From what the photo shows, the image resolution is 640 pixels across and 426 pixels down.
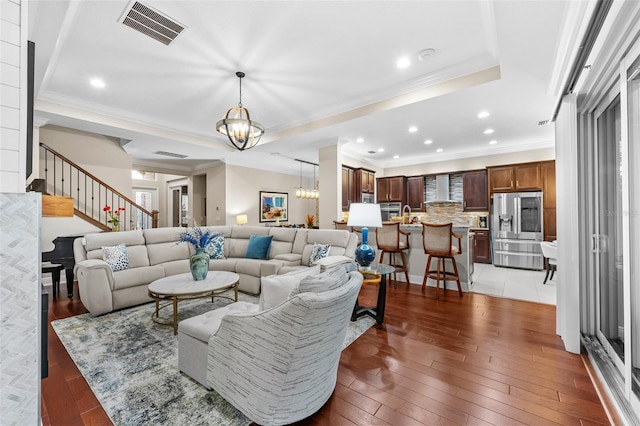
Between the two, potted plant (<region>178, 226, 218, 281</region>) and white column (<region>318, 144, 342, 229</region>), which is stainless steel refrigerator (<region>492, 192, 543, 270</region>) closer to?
white column (<region>318, 144, 342, 229</region>)

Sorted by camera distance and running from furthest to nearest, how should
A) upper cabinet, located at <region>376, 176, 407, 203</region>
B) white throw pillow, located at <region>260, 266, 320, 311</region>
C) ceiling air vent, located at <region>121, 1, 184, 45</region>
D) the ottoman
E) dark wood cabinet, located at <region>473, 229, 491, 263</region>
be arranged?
Result: 1. upper cabinet, located at <region>376, 176, 407, 203</region>
2. dark wood cabinet, located at <region>473, 229, 491, 263</region>
3. ceiling air vent, located at <region>121, 1, 184, 45</region>
4. the ottoman
5. white throw pillow, located at <region>260, 266, 320, 311</region>

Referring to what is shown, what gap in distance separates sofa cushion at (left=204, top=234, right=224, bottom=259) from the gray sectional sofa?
131mm

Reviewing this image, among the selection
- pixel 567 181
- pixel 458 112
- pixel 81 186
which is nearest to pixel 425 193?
pixel 458 112

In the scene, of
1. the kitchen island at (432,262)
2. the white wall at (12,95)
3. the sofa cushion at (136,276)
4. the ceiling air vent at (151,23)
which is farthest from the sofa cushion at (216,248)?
the white wall at (12,95)

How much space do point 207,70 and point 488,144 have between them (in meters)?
5.81

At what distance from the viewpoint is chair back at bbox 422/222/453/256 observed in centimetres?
388

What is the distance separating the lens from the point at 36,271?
0.97 m

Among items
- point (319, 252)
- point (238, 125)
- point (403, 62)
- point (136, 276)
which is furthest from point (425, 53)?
point (136, 276)

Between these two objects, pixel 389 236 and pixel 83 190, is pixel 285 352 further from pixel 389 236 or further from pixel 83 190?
pixel 83 190

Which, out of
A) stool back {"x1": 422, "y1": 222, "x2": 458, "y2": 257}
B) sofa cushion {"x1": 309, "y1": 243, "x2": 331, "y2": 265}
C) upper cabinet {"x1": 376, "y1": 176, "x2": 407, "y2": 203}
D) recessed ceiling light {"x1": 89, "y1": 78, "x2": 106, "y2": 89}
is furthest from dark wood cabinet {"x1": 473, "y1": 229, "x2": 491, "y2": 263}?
recessed ceiling light {"x1": 89, "y1": 78, "x2": 106, "y2": 89}

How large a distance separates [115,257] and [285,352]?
3292mm

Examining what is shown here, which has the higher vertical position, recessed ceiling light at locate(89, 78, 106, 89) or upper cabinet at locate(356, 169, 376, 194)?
recessed ceiling light at locate(89, 78, 106, 89)

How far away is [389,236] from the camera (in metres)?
4.52

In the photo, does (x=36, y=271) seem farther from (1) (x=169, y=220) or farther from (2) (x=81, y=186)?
(1) (x=169, y=220)
